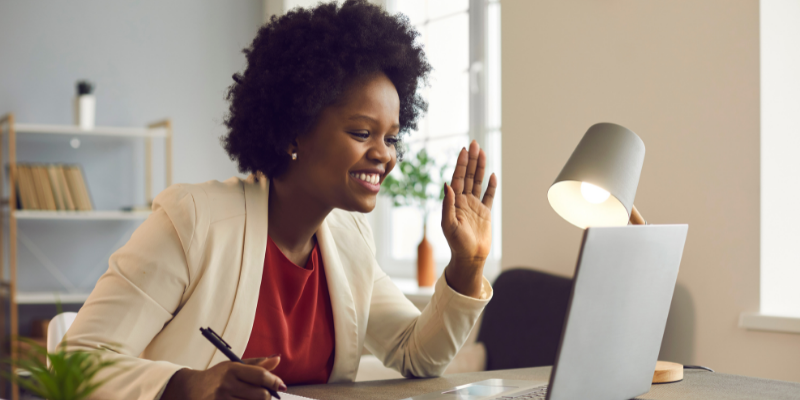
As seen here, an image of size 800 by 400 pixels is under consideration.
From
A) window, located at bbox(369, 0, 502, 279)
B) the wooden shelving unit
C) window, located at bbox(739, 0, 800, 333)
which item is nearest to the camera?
window, located at bbox(739, 0, 800, 333)

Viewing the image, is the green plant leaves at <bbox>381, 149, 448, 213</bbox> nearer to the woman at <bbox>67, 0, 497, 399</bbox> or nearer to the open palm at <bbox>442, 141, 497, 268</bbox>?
the woman at <bbox>67, 0, 497, 399</bbox>

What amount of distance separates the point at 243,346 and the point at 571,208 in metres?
0.62

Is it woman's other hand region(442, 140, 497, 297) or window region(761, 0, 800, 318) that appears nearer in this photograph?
woman's other hand region(442, 140, 497, 297)

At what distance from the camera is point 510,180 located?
2.27m

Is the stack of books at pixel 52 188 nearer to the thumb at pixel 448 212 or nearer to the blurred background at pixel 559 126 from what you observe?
the blurred background at pixel 559 126

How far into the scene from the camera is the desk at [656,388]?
0.96 metres

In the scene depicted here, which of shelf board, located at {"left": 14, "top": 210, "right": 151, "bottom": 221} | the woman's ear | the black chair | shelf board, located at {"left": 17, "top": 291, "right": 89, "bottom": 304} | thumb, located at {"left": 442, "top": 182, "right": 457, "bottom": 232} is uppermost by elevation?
the woman's ear

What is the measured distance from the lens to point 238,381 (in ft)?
2.48

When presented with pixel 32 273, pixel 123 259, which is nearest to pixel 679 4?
pixel 123 259

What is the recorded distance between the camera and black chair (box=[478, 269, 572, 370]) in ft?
6.29

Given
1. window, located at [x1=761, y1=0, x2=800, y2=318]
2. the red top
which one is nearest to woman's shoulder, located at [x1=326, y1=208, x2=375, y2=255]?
the red top

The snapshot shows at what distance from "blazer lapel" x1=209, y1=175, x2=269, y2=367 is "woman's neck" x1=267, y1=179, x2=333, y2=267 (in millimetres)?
93

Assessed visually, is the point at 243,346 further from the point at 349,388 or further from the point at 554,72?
the point at 554,72

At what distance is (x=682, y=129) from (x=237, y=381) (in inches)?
56.5
